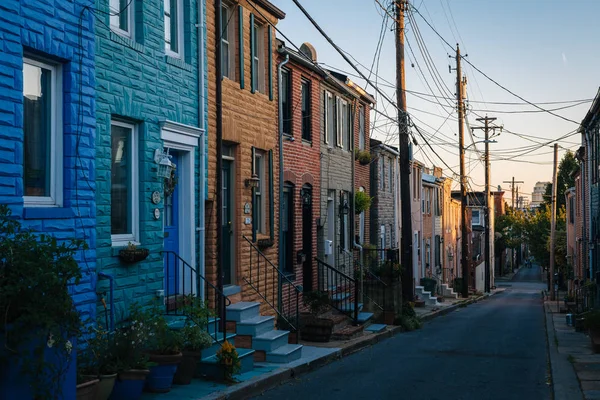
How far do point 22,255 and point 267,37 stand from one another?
10462 mm

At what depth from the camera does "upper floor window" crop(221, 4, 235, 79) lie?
568 inches

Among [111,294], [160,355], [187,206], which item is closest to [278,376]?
[160,355]

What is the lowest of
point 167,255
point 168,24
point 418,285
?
point 418,285

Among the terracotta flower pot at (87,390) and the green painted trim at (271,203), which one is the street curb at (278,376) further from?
the green painted trim at (271,203)

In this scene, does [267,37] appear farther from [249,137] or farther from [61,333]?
[61,333]

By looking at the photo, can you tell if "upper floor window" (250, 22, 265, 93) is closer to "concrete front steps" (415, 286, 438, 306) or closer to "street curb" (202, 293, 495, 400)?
"street curb" (202, 293, 495, 400)

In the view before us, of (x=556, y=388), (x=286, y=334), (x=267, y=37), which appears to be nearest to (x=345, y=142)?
(x=267, y=37)

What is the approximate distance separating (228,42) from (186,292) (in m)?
5.02

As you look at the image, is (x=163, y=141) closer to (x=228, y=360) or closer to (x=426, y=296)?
(x=228, y=360)

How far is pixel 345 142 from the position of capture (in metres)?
23.7

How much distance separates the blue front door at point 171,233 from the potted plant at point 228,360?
68.8 inches

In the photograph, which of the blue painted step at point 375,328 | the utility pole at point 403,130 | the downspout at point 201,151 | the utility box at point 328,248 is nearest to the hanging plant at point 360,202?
the utility pole at point 403,130

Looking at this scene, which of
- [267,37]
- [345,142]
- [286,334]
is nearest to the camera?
[286,334]

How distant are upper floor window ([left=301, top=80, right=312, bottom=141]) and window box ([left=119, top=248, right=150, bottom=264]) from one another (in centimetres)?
986
